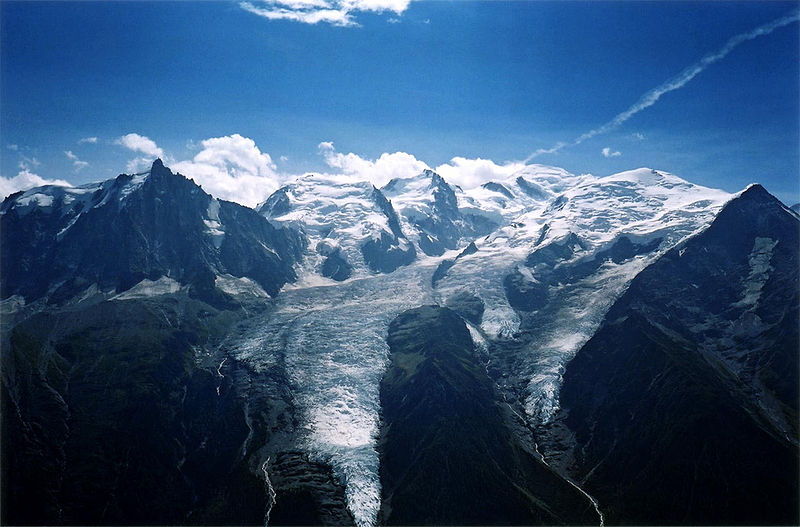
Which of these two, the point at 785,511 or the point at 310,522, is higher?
the point at 785,511

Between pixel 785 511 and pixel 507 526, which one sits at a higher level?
pixel 785 511

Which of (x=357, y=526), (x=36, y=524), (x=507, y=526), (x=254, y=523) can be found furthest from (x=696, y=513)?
(x=36, y=524)

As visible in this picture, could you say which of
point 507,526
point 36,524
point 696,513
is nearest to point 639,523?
point 696,513

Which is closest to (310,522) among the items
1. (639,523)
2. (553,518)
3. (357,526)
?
(357,526)

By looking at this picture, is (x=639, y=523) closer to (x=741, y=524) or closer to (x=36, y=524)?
(x=741, y=524)

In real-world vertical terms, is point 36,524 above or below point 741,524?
below

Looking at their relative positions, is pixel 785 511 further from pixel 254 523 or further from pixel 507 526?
pixel 254 523

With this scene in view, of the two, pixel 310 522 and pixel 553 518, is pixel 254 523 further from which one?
pixel 553 518
